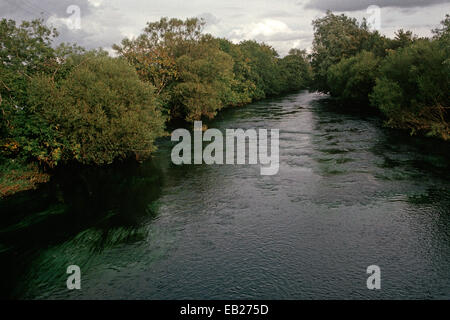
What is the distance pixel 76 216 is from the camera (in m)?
20.2

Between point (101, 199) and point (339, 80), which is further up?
point (339, 80)

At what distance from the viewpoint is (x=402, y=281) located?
43.8 feet

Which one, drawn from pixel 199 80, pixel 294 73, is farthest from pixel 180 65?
pixel 294 73

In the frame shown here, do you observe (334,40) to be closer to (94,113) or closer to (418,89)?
(418,89)

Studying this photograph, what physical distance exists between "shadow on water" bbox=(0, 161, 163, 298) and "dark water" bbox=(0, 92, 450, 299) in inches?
2.7

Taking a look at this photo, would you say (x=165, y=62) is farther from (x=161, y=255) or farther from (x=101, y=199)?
(x=161, y=255)

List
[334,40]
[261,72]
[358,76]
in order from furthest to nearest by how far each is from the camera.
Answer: [261,72], [334,40], [358,76]

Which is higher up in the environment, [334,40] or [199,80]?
[334,40]

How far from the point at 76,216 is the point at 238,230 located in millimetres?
8925

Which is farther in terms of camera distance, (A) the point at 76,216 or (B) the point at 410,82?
(B) the point at 410,82

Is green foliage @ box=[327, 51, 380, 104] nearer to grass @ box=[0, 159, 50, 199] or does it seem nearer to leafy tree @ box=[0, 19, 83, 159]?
leafy tree @ box=[0, 19, 83, 159]

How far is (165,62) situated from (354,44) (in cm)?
3976
